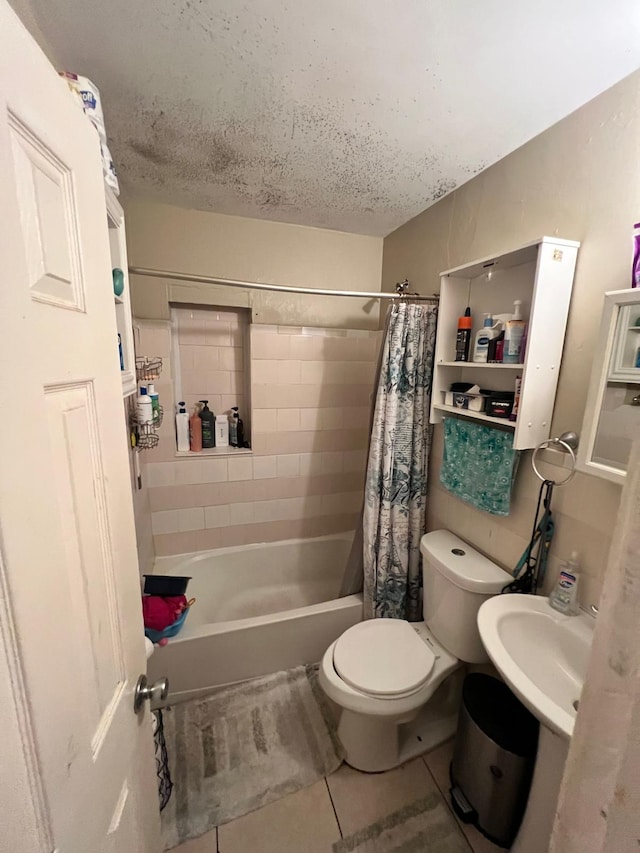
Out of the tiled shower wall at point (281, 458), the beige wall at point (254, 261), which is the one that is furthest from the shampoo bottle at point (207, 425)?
the beige wall at point (254, 261)

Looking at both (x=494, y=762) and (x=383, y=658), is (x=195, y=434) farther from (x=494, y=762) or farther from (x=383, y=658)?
(x=494, y=762)

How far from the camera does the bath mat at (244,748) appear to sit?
49.3 inches

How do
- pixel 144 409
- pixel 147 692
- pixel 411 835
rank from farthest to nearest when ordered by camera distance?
pixel 144 409, pixel 411 835, pixel 147 692

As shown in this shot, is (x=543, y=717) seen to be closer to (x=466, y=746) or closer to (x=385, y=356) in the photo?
(x=466, y=746)

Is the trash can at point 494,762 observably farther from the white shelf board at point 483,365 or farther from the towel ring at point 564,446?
the white shelf board at point 483,365

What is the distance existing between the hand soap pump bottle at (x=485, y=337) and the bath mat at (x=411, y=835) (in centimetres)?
168

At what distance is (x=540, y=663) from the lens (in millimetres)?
1052

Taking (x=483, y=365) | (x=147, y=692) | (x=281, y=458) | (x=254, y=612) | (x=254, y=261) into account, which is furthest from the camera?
(x=281, y=458)

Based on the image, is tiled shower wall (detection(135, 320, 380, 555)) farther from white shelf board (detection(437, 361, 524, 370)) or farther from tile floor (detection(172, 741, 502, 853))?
tile floor (detection(172, 741, 502, 853))

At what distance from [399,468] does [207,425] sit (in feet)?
4.13

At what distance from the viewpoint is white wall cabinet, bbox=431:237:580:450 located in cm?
107

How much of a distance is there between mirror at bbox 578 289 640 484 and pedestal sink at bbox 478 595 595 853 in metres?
0.49

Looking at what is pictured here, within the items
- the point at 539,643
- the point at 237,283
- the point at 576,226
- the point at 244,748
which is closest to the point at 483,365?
the point at 576,226

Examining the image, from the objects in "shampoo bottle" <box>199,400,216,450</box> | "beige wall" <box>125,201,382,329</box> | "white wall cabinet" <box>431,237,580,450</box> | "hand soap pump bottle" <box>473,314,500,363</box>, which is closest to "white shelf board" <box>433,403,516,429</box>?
"white wall cabinet" <box>431,237,580,450</box>
